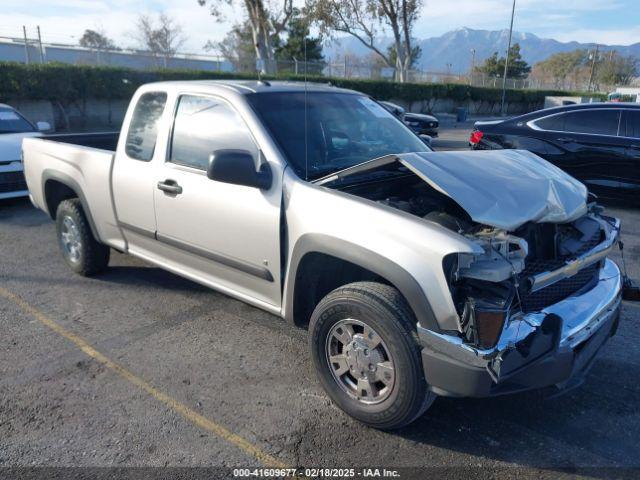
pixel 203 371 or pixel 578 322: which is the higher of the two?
pixel 578 322

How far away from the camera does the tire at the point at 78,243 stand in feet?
17.0

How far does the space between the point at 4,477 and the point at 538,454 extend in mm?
2715

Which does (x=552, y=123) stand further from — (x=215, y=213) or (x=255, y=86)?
(x=215, y=213)

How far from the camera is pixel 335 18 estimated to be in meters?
37.1

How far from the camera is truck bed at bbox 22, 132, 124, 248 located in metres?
4.78

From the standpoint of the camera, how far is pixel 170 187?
4.05 metres

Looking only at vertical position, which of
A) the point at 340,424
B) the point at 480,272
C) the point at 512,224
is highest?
the point at 512,224

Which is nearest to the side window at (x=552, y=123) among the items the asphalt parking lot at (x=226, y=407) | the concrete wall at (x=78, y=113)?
the asphalt parking lot at (x=226, y=407)

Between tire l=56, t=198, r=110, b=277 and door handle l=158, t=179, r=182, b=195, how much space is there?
1495 mm

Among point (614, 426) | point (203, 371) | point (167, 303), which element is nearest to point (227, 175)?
point (203, 371)

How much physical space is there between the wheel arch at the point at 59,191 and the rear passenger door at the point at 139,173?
0.56m

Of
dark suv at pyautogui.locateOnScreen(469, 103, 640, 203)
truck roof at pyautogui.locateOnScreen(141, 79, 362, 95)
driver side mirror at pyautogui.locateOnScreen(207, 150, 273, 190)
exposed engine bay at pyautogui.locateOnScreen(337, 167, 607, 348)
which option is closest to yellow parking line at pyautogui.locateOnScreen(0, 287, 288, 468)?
exposed engine bay at pyautogui.locateOnScreen(337, 167, 607, 348)

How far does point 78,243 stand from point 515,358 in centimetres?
430

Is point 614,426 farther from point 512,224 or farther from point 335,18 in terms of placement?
point 335,18
